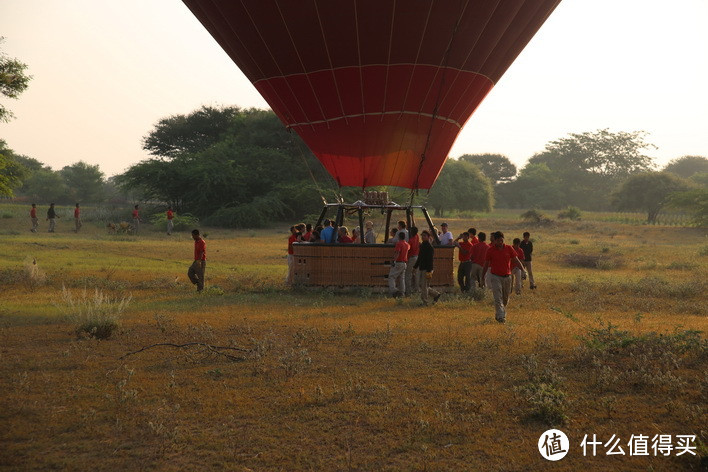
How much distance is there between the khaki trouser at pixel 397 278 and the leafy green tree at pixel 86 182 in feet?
321

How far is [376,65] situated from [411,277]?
5.04 m

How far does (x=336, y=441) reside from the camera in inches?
225

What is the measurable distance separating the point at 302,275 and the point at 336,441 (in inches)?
394

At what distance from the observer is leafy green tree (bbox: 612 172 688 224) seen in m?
63.4

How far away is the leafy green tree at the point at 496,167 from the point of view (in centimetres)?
11550

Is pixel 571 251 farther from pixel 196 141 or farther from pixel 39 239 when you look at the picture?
pixel 196 141

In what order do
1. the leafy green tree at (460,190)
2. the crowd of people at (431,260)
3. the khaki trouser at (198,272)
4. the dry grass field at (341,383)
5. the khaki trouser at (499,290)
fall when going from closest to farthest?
the dry grass field at (341,383), the khaki trouser at (499,290), the crowd of people at (431,260), the khaki trouser at (198,272), the leafy green tree at (460,190)

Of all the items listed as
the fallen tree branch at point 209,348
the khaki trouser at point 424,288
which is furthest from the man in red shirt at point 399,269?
the fallen tree branch at point 209,348

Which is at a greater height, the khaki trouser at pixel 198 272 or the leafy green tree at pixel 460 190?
the leafy green tree at pixel 460 190

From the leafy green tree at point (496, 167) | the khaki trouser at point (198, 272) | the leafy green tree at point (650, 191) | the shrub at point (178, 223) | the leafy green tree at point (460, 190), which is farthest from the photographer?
the leafy green tree at point (496, 167)

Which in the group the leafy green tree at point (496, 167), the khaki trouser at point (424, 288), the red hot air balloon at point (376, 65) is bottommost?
the khaki trouser at point (424, 288)

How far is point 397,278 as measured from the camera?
1513 cm

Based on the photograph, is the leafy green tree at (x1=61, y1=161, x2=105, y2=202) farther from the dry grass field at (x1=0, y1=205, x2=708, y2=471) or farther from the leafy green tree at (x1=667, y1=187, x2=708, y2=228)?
the dry grass field at (x1=0, y1=205, x2=708, y2=471)

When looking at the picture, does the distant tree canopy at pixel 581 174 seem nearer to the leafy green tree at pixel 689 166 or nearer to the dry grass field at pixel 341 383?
the leafy green tree at pixel 689 166
